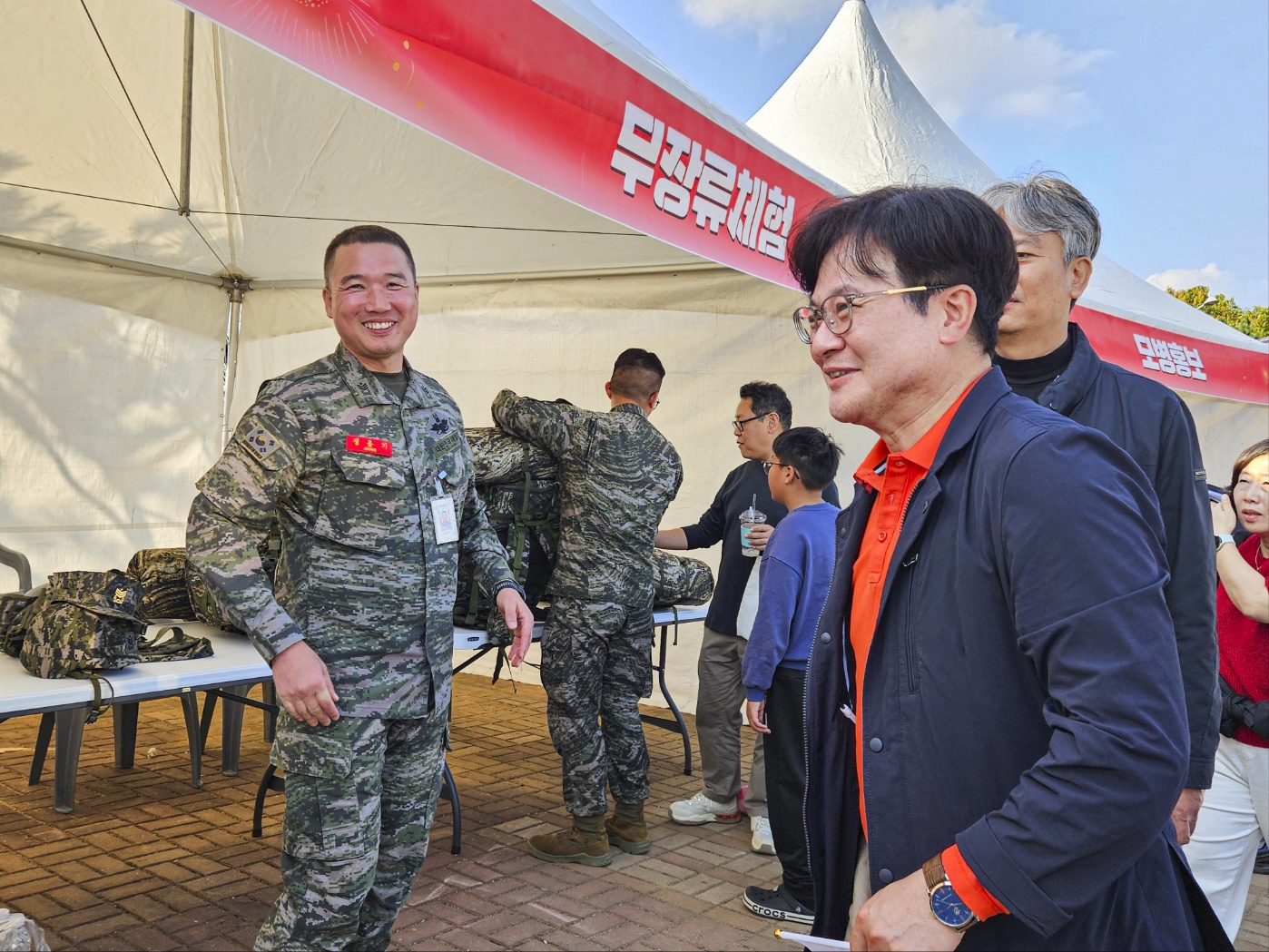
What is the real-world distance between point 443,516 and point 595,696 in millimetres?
1890

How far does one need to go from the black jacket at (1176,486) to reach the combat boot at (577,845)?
2776 millimetres

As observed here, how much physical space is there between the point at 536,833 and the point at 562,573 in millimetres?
1222

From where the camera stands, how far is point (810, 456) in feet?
12.7

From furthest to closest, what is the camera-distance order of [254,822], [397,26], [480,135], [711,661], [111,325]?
[111,325] → [711,661] → [254,822] → [480,135] → [397,26]

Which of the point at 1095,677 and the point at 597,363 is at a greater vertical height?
the point at 597,363

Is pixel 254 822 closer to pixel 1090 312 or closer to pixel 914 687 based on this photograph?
pixel 914 687

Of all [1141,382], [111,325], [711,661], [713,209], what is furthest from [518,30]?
[111,325]

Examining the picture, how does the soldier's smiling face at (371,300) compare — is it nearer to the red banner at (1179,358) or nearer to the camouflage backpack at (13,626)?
the camouflage backpack at (13,626)

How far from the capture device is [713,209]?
146 inches

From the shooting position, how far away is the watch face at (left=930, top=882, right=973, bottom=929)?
3.45 ft

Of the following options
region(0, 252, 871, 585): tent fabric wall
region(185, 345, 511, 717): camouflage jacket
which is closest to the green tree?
region(0, 252, 871, 585): tent fabric wall

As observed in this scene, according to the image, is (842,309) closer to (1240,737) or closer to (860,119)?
(1240,737)

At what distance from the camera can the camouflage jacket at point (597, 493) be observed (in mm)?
4254

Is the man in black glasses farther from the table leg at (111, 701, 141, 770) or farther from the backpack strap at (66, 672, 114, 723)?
the table leg at (111, 701, 141, 770)
